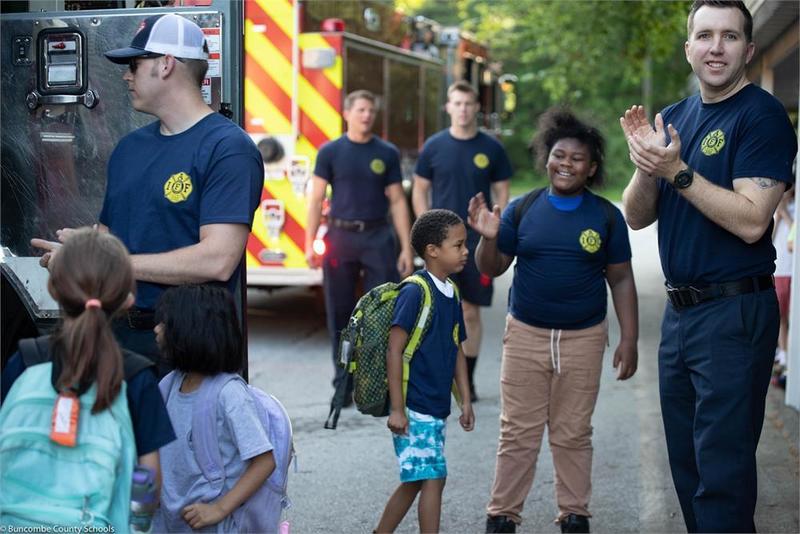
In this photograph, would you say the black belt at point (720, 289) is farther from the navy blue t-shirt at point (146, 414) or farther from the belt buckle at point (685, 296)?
the navy blue t-shirt at point (146, 414)

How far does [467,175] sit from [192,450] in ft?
16.4

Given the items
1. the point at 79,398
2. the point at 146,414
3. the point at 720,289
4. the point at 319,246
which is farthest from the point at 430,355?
the point at 319,246

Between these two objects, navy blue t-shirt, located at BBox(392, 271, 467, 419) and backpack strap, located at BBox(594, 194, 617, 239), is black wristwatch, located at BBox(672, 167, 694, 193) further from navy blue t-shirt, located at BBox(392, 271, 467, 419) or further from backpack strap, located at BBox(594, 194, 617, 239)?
backpack strap, located at BBox(594, 194, 617, 239)

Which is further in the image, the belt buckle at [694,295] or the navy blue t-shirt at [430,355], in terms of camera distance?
the navy blue t-shirt at [430,355]

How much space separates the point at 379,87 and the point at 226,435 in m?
7.63

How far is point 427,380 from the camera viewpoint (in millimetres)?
4727

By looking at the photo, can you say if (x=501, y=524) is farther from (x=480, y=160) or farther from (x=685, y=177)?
(x=480, y=160)

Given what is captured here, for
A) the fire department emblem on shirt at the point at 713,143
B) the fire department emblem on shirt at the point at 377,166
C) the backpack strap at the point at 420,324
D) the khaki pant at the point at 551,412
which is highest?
the fire department emblem on shirt at the point at 713,143

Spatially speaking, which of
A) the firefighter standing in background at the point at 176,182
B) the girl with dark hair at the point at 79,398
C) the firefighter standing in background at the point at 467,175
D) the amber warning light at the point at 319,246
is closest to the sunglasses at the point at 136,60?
the firefighter standing in background at the point at 176,182

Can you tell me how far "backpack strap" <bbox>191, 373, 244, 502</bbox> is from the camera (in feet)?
12.0

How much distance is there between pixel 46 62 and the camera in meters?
4.38

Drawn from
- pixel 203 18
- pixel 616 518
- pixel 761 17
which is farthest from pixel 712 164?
pixel 761 17

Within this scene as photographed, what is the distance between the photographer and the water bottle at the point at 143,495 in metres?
3.17

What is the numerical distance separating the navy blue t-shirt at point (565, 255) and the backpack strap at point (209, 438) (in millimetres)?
2075
